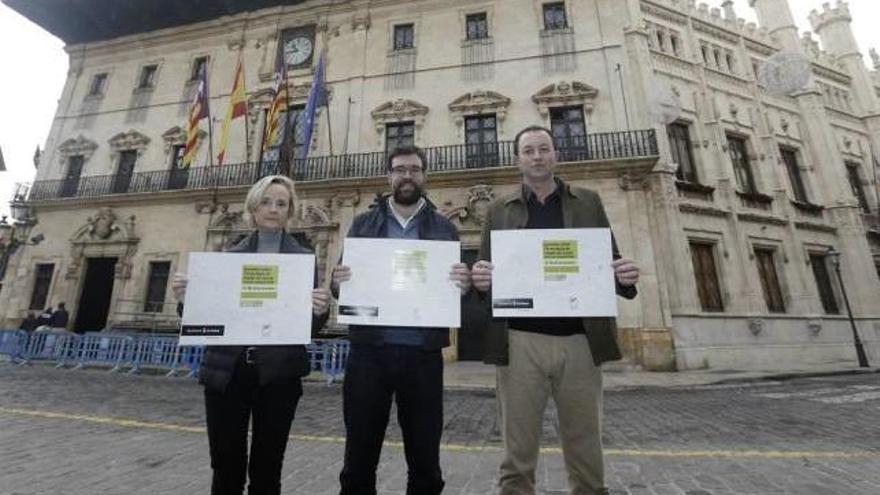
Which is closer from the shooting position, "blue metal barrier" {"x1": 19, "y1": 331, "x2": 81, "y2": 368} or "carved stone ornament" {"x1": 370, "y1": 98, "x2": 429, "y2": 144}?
"blue metal barrier" {"x1": 19, "y1": 331, "x2": 81, "y2": 368}

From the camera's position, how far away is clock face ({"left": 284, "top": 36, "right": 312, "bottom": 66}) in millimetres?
18391

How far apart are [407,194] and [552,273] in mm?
985

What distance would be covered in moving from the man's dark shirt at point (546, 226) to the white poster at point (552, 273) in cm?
11

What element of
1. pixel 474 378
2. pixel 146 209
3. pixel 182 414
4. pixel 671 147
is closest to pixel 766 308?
pixel 671 147

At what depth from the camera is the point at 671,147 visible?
15391 mm

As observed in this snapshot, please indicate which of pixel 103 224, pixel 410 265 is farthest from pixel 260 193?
pixel 103 224

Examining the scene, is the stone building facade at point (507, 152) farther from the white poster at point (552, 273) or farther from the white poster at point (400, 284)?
the white poster at point (400, 284)

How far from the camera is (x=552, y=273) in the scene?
2.38 m

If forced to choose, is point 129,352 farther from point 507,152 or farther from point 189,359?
point 507,152

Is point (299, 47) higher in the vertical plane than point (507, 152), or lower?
higher

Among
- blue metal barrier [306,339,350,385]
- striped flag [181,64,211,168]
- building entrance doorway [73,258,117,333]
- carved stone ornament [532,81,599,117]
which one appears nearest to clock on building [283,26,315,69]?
striped flag [181,64,211,168]

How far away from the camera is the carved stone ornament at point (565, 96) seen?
1490 cm

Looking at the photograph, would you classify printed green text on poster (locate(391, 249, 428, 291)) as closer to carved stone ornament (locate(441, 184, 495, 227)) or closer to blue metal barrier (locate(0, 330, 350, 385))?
blue metal barrier (locate(0, 330, 350, 385))

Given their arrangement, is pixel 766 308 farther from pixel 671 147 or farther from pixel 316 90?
pixel 316 90
